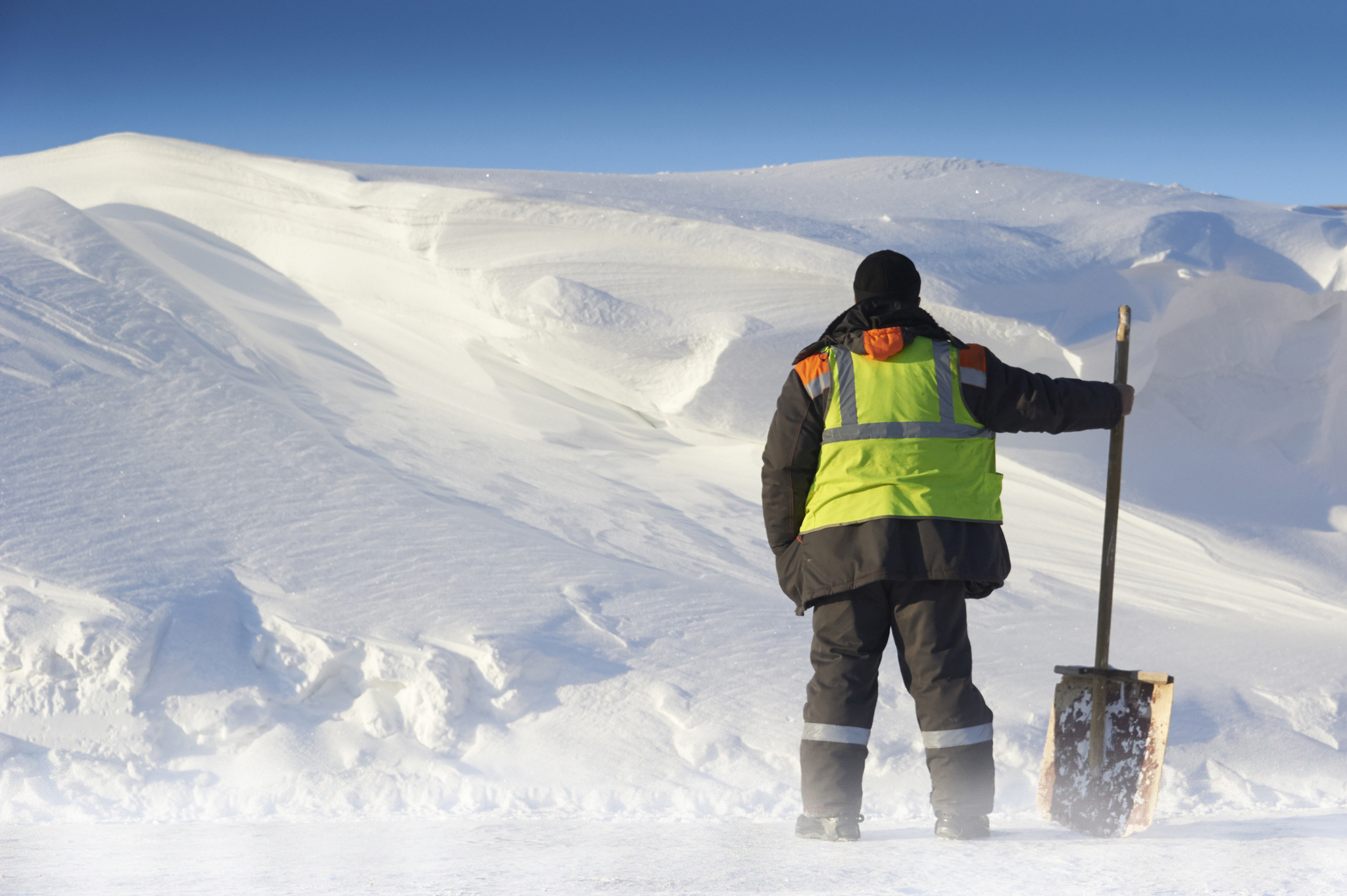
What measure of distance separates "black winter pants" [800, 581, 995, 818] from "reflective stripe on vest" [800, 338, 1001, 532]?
0.17 meters

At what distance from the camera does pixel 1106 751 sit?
7.70 feet

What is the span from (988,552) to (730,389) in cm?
272

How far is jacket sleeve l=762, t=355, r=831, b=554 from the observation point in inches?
87.3

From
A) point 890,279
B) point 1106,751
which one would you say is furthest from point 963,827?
point 890,279

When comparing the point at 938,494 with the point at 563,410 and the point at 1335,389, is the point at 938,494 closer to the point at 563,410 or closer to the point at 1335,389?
the point at 563,410

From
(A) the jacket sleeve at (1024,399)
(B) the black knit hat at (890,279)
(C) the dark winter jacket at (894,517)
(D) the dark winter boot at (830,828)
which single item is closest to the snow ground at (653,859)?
(D) the dark winter boot at (830,828)

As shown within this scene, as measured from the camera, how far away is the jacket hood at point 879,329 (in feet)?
7.08

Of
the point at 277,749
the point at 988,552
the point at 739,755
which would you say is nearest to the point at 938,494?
the point at 988,552

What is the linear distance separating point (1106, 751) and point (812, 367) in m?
1.09

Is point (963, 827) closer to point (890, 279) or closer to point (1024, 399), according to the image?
point (1024, 399)

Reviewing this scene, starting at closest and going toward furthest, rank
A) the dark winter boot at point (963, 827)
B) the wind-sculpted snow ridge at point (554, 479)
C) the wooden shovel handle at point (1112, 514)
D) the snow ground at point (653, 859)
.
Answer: the snow ground at point (653, 859), the dark winter boot at point (963, 827), the wooden shovel handle at point (1112, 514), the wind-sculpted snow ridge at point (554, 479)

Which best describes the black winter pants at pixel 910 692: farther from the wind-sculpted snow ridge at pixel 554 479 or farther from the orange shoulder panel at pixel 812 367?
the orange shoulder panel at pixel 812 367

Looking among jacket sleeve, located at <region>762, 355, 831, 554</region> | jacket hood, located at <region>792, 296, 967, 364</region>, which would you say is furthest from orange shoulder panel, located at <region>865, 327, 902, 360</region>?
jacket sleeve, located at <region>762, 355, 831, 554</region>

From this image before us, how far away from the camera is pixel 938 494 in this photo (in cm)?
215
